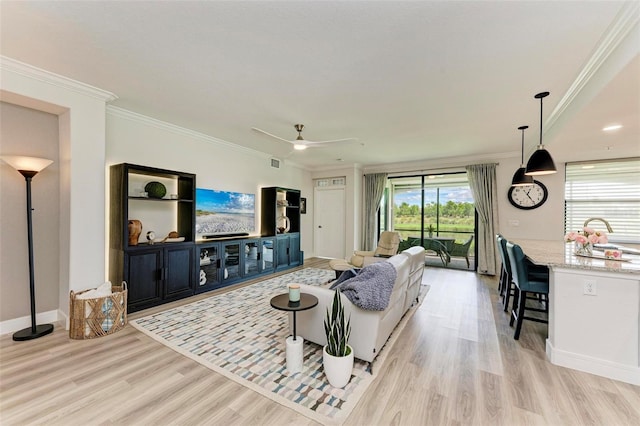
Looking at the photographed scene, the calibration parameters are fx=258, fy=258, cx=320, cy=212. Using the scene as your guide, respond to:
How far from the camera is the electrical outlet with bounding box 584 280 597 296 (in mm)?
2199

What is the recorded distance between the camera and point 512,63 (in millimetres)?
2314

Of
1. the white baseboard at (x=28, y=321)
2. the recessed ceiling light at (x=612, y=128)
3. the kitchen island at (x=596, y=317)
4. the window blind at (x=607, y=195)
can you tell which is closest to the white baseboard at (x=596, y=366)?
the kitchen island at (x=596, y=317)

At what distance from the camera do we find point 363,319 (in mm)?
2229

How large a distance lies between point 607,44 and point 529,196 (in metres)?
4.13

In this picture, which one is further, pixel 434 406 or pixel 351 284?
pixel 351 284

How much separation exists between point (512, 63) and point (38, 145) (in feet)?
16.4

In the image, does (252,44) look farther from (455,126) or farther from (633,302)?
(633,302)

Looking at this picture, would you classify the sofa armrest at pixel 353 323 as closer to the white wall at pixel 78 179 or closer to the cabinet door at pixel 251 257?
the white wall at pixel 78 179

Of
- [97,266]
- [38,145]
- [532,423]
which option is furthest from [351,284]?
[38,145]

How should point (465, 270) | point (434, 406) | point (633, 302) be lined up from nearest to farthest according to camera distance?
1. point (434, 406)
2. point (633, 302)
3. point (465, 270)

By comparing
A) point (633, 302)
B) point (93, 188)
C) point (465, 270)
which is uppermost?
point (93, 188)

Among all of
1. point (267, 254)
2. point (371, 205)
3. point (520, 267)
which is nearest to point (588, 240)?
point (520, 267)

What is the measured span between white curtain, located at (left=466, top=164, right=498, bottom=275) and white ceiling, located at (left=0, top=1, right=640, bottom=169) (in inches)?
74.5

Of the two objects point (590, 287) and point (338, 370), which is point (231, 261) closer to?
point (338, 370)
